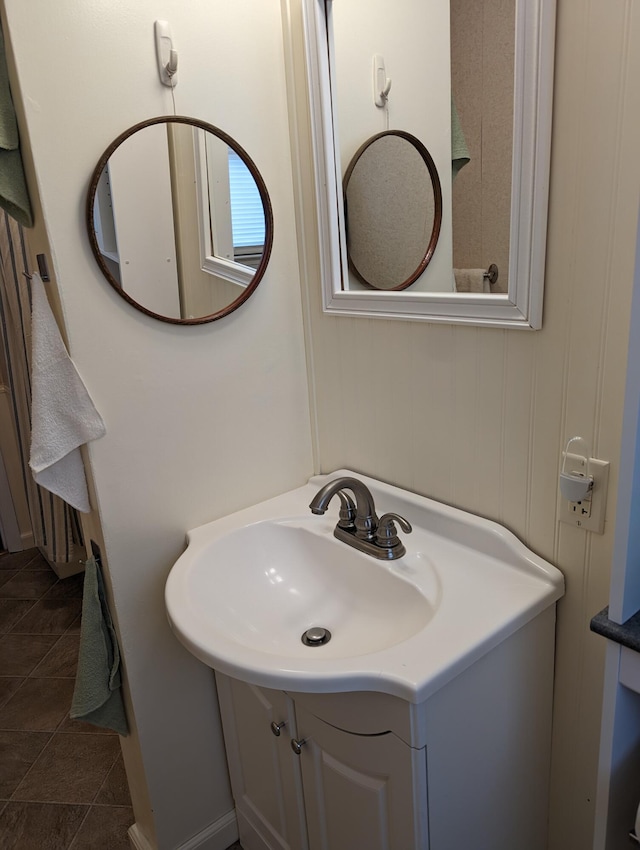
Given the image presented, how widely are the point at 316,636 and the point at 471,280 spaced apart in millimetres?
768

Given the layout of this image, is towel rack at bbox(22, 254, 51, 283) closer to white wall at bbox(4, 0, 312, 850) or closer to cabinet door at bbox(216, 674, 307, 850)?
white wall at bbox(4, 0, 312, 850)

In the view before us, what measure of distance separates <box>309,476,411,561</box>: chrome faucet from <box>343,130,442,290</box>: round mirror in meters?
0.45

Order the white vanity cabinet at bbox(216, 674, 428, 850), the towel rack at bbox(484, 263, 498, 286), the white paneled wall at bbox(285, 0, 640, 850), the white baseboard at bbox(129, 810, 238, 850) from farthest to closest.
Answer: the white baseboard at bbox(129, 810, 238, 850) < the towel rack at bbox(484, 263, 498, 286) < the white vanity cabinet at bbox(216, 674, 428, 850) < the white paneled wall at bbox(285, 0, 640, 850)

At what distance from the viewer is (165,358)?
1383 mm

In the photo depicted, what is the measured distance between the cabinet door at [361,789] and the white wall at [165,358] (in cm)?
43

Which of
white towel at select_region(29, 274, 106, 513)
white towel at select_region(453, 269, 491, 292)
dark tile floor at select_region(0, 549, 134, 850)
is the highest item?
white towel at select_region(453, 269, 491, 292)

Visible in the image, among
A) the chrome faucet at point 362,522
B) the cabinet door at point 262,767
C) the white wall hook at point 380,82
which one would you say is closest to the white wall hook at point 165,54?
the white wall hook at point 380,82

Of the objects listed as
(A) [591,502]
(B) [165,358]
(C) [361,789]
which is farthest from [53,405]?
(A) [591,502]

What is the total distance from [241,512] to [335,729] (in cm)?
59

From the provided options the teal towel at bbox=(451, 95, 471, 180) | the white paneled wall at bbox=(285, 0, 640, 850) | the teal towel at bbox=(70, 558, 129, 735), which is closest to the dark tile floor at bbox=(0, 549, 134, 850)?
the teal towel at bbox=(70, 558, 129, 735)

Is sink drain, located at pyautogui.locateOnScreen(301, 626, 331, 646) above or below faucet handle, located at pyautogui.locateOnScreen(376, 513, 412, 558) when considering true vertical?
below

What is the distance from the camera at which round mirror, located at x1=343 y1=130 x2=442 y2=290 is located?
4.13 feet

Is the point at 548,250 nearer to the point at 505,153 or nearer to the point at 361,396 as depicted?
the point at 505,153

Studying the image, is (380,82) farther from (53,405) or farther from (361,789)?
(361,789)
